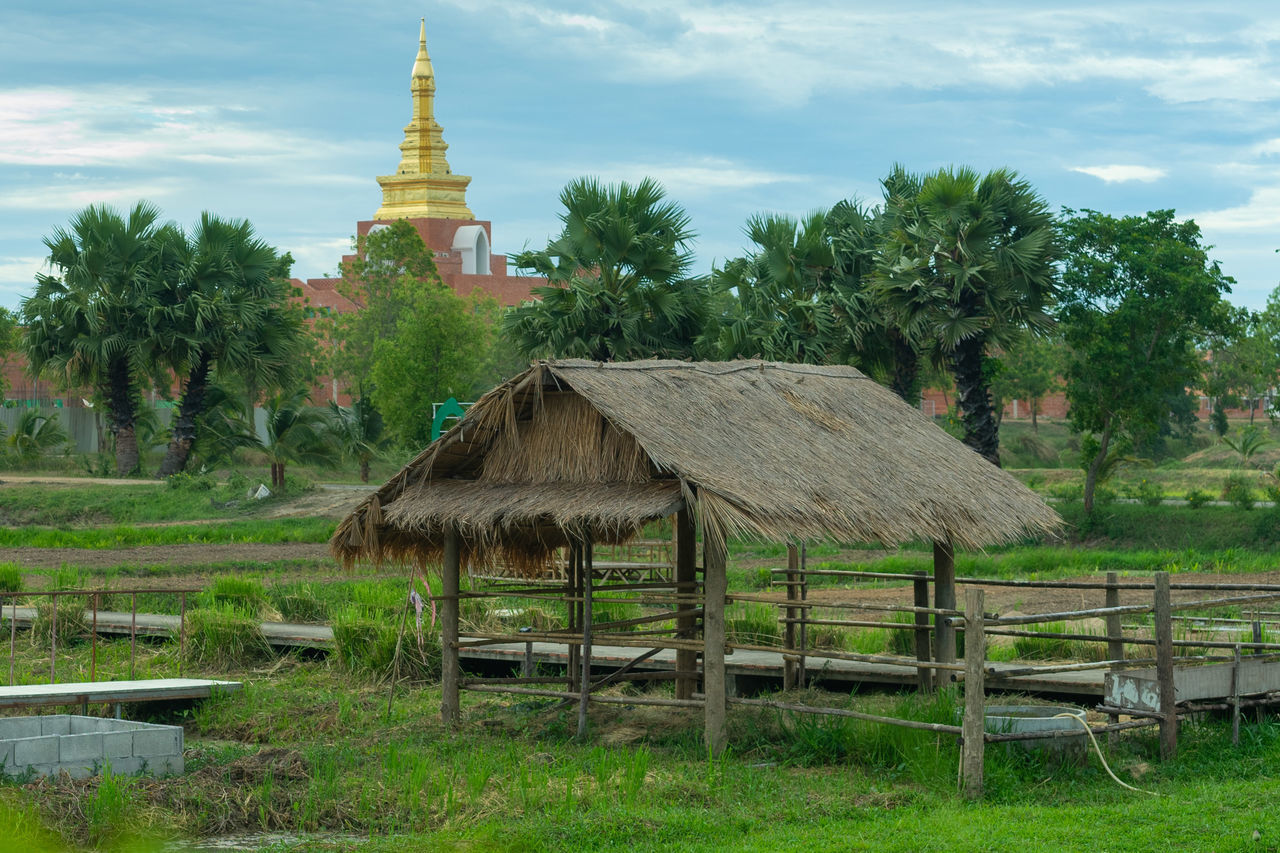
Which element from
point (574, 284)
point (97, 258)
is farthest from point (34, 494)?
point (574, 284)

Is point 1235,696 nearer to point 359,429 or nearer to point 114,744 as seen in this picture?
point 114,744

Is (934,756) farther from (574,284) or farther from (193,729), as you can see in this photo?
(574,284)

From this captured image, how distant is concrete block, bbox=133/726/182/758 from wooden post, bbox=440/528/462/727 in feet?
9.41

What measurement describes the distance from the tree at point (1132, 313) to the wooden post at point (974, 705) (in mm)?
21777

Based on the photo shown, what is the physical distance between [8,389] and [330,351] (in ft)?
39.9

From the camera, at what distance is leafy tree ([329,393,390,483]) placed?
3912 cm

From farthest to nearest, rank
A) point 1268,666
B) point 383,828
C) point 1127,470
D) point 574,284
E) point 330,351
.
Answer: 1. point 330,351
2. point 1127,470
3. point 574,284
4. point 1268,666
5. point 383,828

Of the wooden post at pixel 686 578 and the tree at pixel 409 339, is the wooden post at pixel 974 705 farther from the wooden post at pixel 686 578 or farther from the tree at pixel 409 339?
the tree at pixel 409 339

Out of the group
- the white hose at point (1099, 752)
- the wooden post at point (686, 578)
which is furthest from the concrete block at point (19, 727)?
the white hose at point (1099, 752)

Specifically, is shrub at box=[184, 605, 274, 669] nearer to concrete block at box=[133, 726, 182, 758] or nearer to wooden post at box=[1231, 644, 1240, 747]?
concrete block at box=[133, 726, 182, 758]

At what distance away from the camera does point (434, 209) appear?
2687 inches

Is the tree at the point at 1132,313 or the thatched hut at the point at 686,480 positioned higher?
the tree at the point at 1132,313

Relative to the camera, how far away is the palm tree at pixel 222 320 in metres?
36.5

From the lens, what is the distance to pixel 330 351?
184ft
